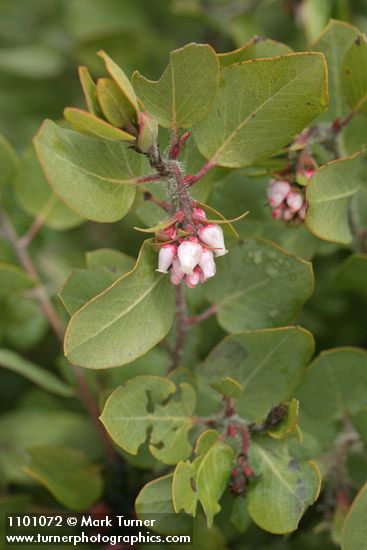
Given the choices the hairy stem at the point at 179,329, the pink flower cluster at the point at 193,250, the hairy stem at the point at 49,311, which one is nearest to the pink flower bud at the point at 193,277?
the pink flower cluster at the point at 193,250

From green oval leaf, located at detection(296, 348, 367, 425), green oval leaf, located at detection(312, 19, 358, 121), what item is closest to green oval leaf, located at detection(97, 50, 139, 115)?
green oval leaf, located at detection(312, 19, 358, 121)

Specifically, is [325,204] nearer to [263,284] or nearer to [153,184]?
[263,284]

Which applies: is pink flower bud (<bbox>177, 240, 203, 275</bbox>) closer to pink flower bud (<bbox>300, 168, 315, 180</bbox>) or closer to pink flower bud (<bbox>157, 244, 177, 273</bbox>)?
pink flower bud (<bbox>157, 244, 177, 273</bbox>)

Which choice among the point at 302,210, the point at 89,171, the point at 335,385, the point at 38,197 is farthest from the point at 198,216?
the point at 38,197

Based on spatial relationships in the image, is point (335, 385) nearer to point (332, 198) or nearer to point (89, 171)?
point (332, 198)

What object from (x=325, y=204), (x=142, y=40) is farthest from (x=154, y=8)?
(x=325, y=204)
